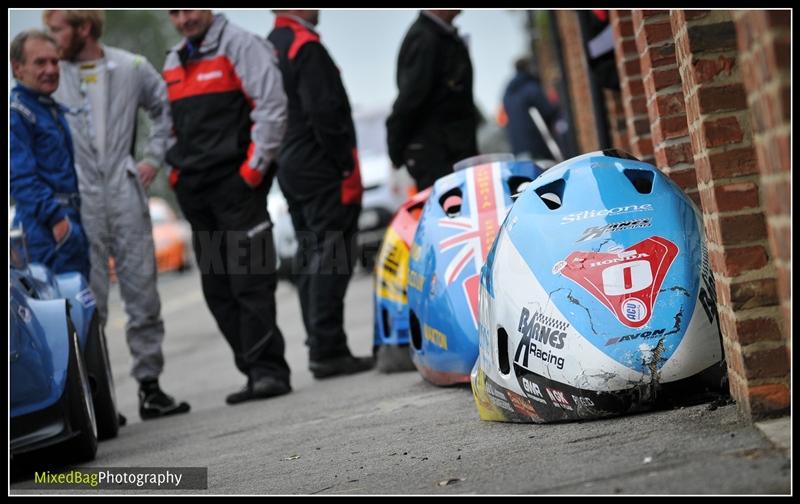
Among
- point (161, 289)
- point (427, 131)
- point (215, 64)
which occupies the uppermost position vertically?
point (215, 64)

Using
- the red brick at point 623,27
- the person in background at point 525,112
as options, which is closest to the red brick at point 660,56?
the red brick at point 623,27

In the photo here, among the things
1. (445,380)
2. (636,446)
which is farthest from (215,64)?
(636,446)

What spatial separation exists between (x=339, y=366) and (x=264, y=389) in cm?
75

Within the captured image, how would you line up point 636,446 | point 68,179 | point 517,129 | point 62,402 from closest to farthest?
point 636,446 → point 62,402 → point 68,179 → point 517,129

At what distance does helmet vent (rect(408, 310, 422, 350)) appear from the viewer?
6.76 metres

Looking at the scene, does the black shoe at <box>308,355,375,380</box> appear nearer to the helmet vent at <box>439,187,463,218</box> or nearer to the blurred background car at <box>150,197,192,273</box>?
the helmet vent at <box>439,187,463,218</box>

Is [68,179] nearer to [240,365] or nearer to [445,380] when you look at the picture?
[240,365]

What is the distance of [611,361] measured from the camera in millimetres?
4684

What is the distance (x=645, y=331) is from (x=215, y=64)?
412 cm

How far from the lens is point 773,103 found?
339 cm

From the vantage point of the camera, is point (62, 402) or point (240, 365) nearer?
point (62, 402)

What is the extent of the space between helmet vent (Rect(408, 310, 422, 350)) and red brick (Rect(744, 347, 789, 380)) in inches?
102

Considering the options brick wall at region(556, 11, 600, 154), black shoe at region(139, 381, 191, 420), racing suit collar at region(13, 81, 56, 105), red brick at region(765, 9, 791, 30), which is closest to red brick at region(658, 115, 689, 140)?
red brick at region(765, 9, 791, 30)

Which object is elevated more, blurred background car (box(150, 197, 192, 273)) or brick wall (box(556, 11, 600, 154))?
brick wall (box(556, 11, 600, 154))
